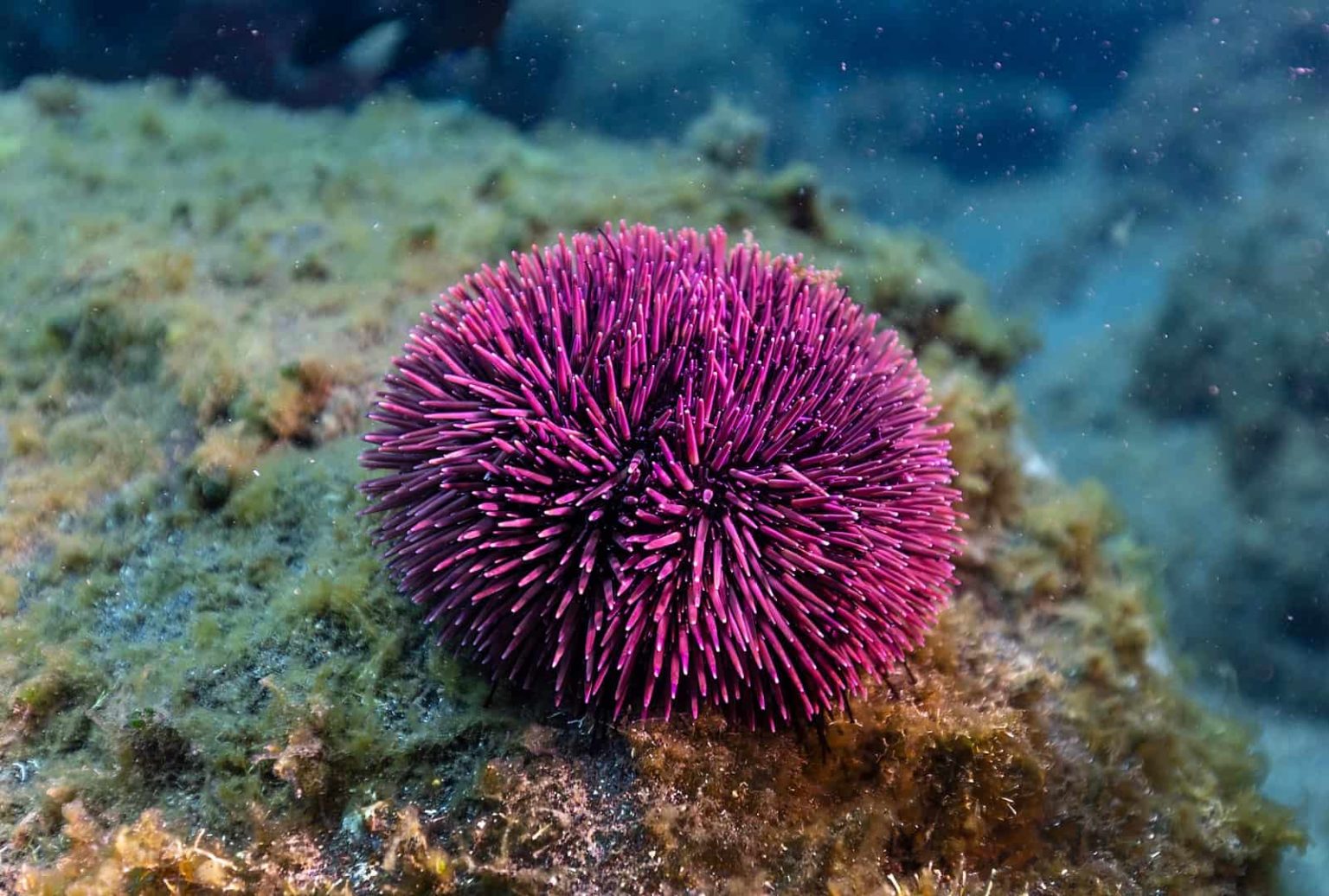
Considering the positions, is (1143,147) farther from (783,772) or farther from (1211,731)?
(783,772)

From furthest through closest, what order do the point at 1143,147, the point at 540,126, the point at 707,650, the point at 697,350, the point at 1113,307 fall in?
1. the point at 540,126
2. the point at 1143,147
3. the point at 1113,307
4. the point at 697,350
5. the point at 707,650

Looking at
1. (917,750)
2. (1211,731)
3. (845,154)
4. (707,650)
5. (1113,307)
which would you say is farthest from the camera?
(845,154)

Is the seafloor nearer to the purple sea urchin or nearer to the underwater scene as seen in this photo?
the underwater scene

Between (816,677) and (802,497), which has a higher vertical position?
(802,497)

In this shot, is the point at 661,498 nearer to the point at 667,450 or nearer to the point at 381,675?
the point at 667,450

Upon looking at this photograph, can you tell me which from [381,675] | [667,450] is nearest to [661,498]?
[667,450]

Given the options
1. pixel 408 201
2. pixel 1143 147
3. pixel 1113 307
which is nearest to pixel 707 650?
pixel 1113 307

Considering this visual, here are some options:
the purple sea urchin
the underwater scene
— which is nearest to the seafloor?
the underwater scene

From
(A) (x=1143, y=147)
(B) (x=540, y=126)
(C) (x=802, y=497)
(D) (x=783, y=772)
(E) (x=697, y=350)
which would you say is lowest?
(D) (x=783, y=772)
